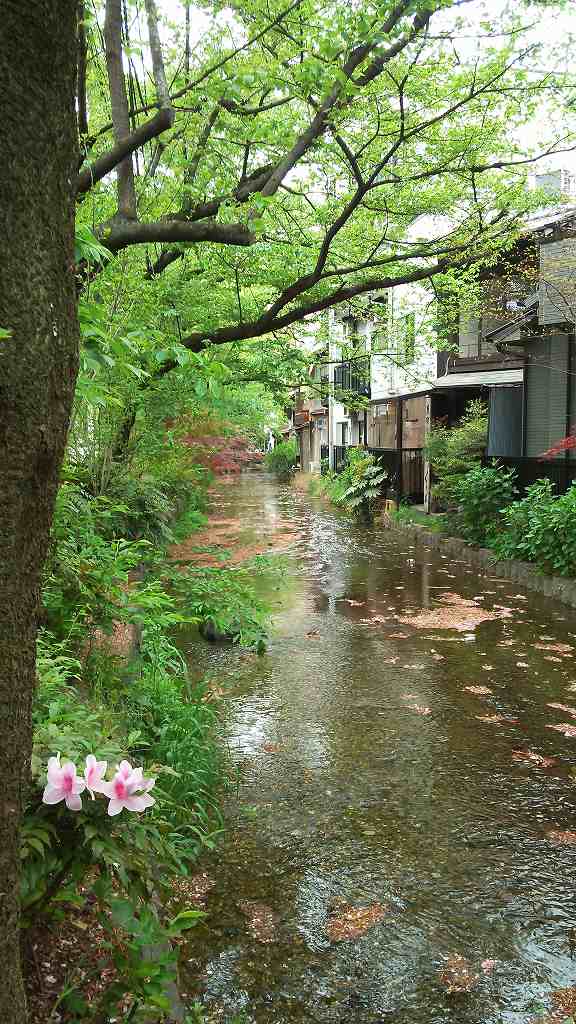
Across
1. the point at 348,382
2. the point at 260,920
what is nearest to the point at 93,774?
the point at 260,920

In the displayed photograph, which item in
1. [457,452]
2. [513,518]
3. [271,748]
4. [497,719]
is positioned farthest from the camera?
[457,452]

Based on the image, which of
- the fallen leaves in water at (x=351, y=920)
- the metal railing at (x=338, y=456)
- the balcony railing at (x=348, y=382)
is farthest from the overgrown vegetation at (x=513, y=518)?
the metal railing at (x=338, y=456)

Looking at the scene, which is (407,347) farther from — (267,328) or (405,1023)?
(405,1023)

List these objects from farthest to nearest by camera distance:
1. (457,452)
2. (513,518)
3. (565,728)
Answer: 1. (457,452)
2. (513,518)
3. (565,728)

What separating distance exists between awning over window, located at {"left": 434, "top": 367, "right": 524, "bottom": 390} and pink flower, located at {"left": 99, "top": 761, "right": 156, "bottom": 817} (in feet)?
56.8

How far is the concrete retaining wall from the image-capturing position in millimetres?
11187

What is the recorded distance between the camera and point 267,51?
309 inches

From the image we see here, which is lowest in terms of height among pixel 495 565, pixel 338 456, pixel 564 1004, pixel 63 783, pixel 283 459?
pixel 564 1004

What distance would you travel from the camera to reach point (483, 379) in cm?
1864

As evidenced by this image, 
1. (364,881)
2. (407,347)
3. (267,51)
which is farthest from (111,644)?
(407,347)

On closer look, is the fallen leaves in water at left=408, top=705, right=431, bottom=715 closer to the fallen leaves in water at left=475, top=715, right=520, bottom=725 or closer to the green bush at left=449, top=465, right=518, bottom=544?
the fallen leaves in water at left=475, top=715, right=520, bottom=725

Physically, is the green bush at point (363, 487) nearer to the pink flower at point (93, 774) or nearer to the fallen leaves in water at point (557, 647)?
the fallen leaves in water at point (557, 647)

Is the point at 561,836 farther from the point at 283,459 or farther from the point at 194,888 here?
the point at 283,459

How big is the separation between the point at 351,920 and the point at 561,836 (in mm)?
1568
